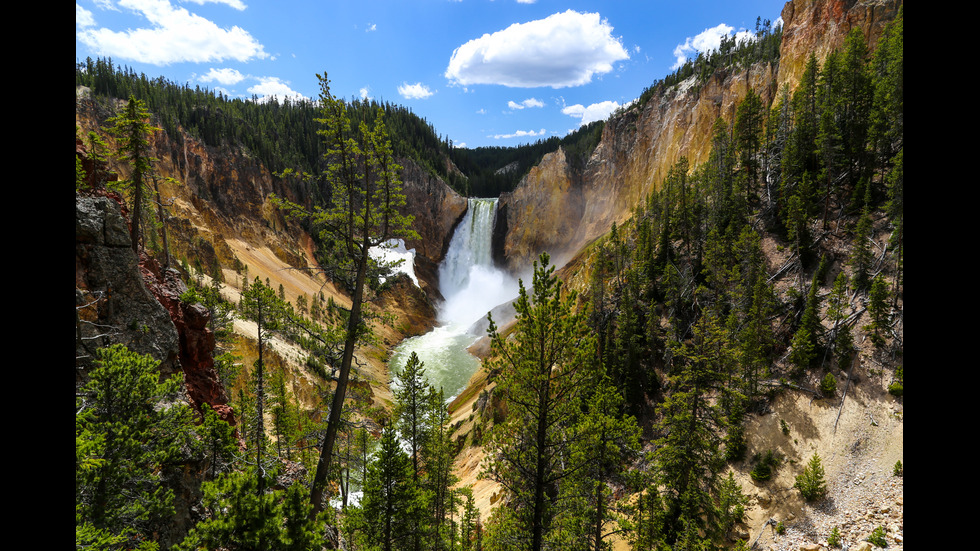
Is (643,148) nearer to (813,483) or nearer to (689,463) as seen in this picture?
(813,483)

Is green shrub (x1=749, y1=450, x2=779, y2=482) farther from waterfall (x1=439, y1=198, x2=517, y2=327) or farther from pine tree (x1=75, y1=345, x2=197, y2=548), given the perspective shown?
waterfall (x1=439, y1=198, x2=517, y2=327)

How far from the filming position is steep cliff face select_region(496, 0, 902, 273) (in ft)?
151

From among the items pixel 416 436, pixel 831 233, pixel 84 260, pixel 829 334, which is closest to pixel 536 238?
pixel 831 233

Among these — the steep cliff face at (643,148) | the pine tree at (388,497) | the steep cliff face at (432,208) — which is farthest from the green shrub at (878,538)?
the steep cliff face at (432,208)

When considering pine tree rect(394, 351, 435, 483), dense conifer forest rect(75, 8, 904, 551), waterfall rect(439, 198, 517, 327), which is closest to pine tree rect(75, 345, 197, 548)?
dense conifer forest rect(75, 8, 904, 551)

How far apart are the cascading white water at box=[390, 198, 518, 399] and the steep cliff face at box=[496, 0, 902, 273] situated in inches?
167

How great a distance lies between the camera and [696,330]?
19.5m

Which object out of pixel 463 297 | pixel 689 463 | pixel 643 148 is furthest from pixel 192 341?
pixel 643 148

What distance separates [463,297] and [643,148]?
45082mm

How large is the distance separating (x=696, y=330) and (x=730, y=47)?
3071 inches

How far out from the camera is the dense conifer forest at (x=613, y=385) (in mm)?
9227

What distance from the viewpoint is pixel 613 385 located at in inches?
1029

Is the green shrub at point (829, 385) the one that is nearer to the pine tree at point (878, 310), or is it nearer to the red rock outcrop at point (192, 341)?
the pine tree at point (878, 310)
